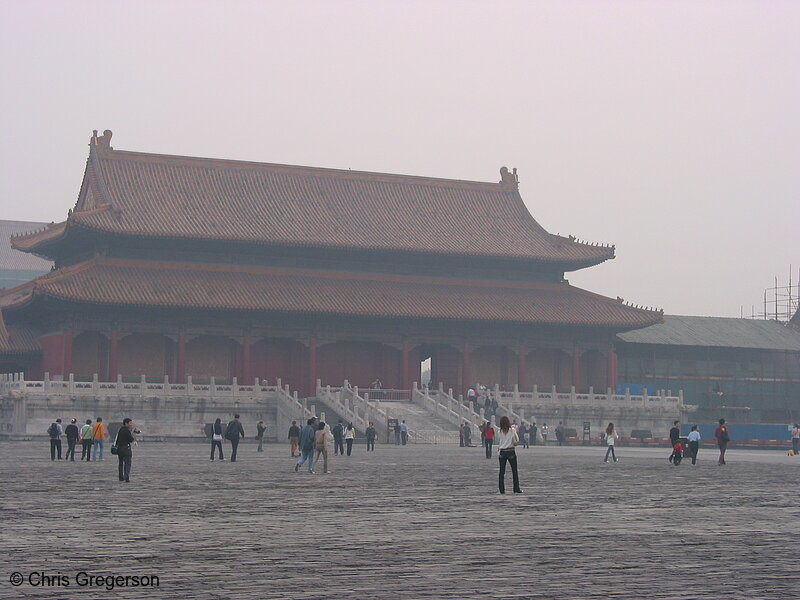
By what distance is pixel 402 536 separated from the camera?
16.1 meters

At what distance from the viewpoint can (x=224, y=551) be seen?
47.1ft

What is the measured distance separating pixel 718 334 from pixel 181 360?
36.7 meters

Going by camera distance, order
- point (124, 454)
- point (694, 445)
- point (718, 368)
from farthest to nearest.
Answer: point (718, 368) → point (694, 445) → point (124, 454)

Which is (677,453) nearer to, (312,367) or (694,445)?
(694,445)

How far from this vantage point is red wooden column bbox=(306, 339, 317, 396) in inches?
2682

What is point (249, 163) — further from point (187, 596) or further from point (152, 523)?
point (187, 596)

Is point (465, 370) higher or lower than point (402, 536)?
higher

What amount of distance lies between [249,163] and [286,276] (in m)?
9.26

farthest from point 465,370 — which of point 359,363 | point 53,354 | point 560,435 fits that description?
point 53,354

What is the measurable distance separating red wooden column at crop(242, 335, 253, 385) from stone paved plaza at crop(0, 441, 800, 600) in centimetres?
3802

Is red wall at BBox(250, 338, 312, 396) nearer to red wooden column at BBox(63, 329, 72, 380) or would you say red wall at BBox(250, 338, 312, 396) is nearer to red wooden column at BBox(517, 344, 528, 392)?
red wooden column at BBox(63, 329, 72, 380)

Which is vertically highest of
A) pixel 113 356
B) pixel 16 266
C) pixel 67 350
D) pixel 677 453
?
pixel 16 266

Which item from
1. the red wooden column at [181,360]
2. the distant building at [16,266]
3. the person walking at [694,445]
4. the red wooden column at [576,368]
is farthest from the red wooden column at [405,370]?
the distant building at [16,266]

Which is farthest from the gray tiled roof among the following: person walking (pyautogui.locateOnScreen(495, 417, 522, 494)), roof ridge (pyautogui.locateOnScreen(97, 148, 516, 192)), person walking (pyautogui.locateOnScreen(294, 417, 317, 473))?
person walking (pyautogui.locateOnScreen(495, 417, 522, 494))
